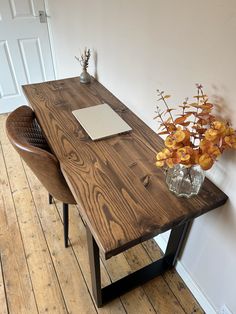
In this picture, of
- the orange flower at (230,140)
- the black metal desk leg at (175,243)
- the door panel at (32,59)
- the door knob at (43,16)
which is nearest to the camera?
the orange flower at (230,140)

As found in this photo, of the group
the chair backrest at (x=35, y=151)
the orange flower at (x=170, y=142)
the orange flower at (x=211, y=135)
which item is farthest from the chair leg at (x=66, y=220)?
the orange flower at (x=211, y=135)

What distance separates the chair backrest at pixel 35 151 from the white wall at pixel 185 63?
546 millimetres

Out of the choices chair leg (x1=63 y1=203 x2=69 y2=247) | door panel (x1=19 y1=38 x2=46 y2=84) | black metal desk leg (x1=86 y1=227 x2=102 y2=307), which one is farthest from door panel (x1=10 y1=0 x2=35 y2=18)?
black metal desk leg (x1=86 y1=227 x2=102 y2=307)

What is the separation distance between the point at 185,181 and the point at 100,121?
578 mm

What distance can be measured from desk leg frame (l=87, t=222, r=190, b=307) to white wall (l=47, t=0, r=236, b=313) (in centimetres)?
6

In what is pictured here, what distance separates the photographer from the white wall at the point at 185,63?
2.58 ft

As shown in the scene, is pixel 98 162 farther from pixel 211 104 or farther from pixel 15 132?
pixel 211 104

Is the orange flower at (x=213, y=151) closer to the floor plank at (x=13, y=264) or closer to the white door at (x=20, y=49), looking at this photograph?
the floor plank at (x=13, y=264)

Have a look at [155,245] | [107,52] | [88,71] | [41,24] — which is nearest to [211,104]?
[107,52]

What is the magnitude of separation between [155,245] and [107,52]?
1.27 metres

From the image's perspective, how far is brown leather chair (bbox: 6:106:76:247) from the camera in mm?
947

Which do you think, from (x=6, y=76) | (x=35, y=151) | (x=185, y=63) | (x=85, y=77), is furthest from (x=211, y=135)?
(x=6, y=76)

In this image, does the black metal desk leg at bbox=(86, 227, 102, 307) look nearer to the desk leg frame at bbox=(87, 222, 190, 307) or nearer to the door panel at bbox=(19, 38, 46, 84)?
the desk leg frame at bbox=(87, 222, 190, 307)

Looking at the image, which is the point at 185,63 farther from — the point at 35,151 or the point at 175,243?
the point at 175,243
